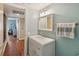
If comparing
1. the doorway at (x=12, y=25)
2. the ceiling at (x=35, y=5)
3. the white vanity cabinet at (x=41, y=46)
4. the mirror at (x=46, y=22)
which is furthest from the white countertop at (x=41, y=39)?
the ceiling at (x=35, y=5)

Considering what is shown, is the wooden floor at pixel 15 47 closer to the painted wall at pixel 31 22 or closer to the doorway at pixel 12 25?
the doorway at pixel 12 25

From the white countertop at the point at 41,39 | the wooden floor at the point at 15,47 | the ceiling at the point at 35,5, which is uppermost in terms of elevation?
the ceiling at the point at 35,5

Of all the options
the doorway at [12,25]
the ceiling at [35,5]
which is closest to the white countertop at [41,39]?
the doorway at [12,25]

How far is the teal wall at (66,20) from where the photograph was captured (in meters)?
1.36

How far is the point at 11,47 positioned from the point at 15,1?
0.72 m

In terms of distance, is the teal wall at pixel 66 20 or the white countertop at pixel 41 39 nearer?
the teal wall at pixel 66 20

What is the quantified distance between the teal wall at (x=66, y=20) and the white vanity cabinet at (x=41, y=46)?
0.08 metres

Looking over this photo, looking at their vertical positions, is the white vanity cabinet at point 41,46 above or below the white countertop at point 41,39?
below

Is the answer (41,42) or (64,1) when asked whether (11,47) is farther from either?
(64,1)

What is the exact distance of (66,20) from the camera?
1.41m

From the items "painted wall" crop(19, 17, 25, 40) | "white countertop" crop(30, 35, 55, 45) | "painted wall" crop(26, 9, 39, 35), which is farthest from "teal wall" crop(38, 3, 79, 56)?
"painted wall" crop(19, 17, 25, 40)

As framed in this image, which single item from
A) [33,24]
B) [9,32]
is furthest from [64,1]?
[9,32]

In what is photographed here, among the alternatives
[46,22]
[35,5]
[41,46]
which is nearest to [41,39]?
[41,46]

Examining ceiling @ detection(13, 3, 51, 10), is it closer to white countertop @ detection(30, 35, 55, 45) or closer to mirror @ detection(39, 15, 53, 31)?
mirror @ detection(39, 15, 53, 31)
